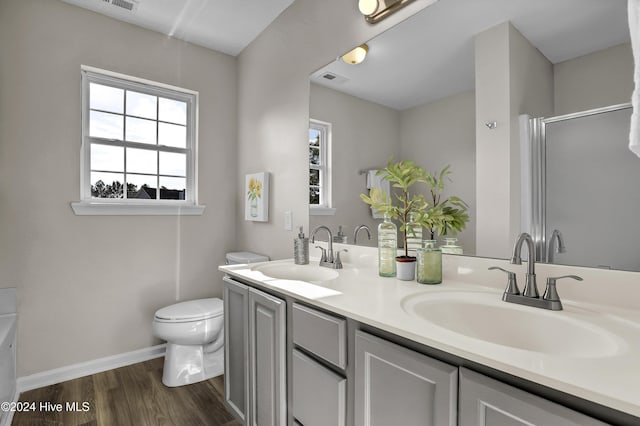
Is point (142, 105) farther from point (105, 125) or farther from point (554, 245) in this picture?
point (554, 245)

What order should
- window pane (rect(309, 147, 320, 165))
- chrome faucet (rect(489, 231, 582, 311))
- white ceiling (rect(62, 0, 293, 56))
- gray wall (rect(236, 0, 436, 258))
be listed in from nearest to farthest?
1. chrome faucet (rect(489, 231, 582, 311))
2. gray wall (rect(236, 0, 436, 258))
3. window pane (rect(309, 147, 320, 165))
4. white ceiling (rect(62, 0, 293, 56))

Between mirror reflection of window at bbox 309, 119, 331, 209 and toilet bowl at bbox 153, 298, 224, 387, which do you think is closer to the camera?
mirror reflection of window at bbox 309, 119, 331, 209

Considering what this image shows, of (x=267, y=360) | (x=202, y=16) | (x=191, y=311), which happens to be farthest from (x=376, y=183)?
(x=202, y=16)

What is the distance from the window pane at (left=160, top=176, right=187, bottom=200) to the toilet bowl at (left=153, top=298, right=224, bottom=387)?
A: 37.1 inches

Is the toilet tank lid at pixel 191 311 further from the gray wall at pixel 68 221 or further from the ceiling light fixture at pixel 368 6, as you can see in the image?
the ceiling light fixture at pixel 368 6

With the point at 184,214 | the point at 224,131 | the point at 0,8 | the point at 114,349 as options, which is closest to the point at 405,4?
the point at 224,131

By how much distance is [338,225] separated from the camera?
1.91m

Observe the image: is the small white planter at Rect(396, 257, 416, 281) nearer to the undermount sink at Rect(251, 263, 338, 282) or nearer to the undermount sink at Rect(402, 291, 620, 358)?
the undermount sink at Rect(402, 291, 620, 358)

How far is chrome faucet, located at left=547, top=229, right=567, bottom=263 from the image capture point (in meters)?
1.07

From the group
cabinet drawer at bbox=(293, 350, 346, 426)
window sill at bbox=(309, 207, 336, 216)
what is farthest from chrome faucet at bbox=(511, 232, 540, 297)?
window sill at bbox=(309, 207, 336, 216)

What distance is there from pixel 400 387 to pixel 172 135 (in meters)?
2.66

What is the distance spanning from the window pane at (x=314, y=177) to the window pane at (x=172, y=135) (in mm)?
1380

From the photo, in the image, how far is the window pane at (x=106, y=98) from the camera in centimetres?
239

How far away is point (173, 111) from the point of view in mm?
2748
